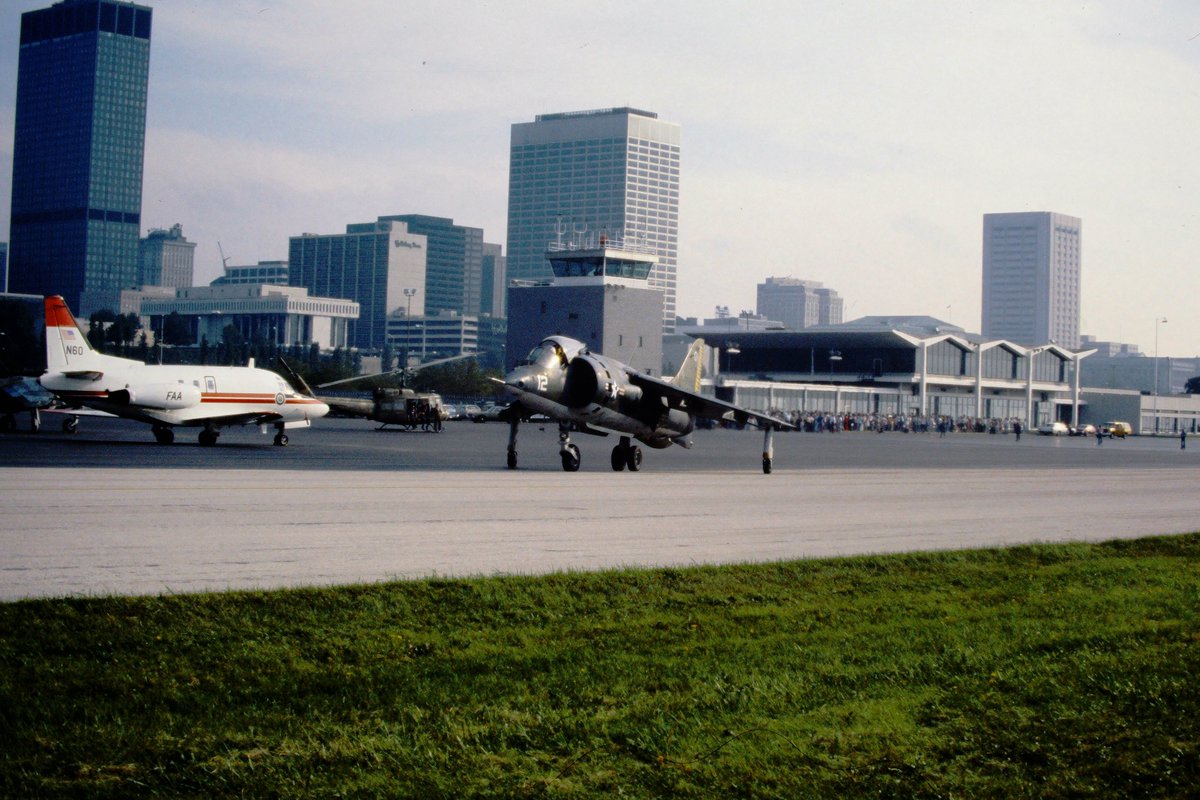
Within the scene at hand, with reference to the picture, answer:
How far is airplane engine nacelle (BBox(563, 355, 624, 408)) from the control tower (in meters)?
85.9

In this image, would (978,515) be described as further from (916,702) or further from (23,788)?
(23,788)

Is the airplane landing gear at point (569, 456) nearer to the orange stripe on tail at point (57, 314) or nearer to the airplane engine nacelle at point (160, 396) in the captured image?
the airplane engine nacelle at point (160, 396)

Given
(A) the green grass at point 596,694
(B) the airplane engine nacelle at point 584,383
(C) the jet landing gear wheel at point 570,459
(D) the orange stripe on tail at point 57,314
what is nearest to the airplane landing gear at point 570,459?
(C) the jet landing gear wheel at point 570,459

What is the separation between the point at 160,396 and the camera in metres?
42.7

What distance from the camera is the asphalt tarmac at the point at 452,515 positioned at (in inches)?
547

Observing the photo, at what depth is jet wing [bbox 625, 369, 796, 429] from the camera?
35938 mm

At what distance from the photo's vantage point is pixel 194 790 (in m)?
6.19

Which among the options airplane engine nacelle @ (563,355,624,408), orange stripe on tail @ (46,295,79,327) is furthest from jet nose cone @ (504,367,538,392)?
orange stripe on tail @ (46,295,79,327)

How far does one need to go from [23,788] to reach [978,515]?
2083 centimetres

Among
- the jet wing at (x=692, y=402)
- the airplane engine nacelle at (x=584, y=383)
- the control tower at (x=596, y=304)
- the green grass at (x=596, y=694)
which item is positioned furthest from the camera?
the control tower at (x=596, y=304)

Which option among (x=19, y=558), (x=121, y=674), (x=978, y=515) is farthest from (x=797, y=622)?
(x=978, y=515)

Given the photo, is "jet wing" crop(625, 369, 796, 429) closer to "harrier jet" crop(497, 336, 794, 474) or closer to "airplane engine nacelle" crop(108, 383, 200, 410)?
"harrier jet" crop(497, 336, 794, 474)

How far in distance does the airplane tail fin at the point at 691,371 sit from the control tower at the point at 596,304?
251ft

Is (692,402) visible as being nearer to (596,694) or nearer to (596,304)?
(596,694)
